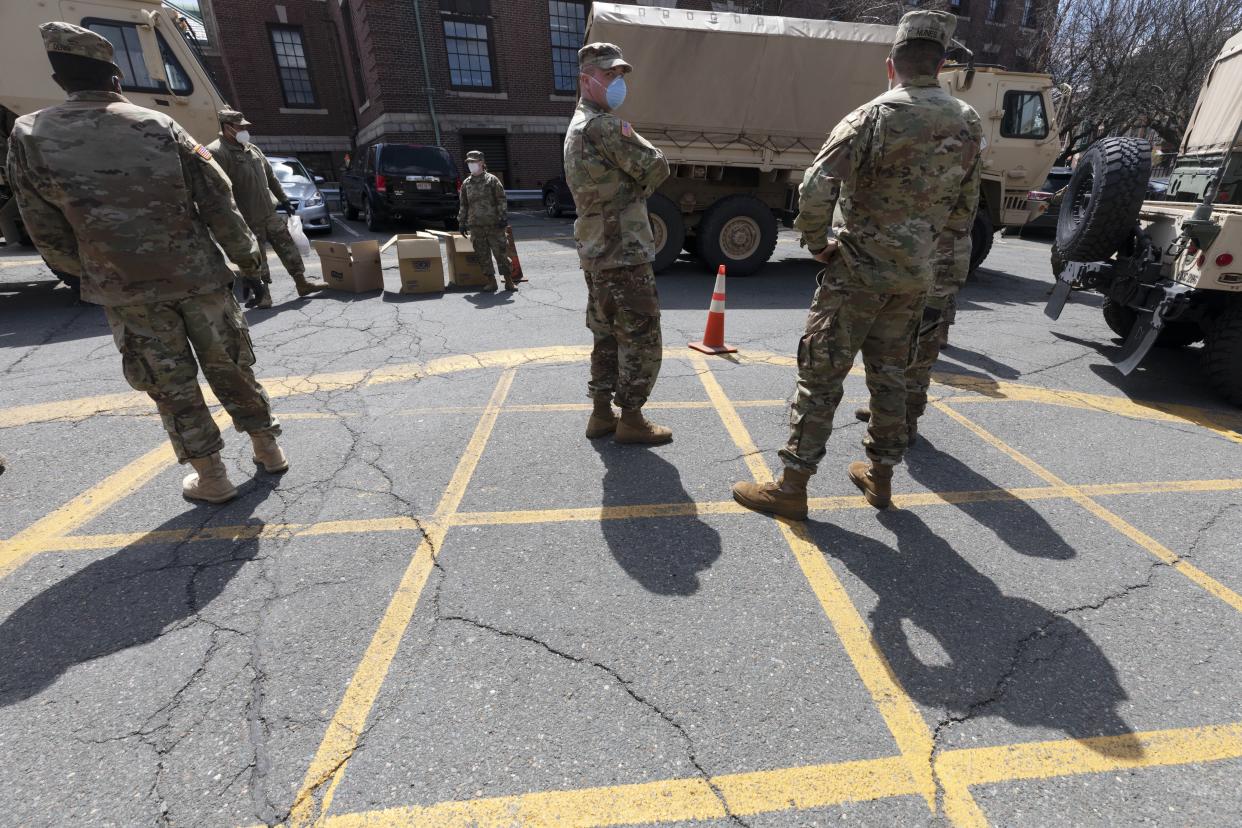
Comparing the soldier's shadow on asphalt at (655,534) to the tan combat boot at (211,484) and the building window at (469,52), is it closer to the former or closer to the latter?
the tan combat boot at (211,484)

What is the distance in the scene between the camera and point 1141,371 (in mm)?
5430

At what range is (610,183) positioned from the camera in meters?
3.14

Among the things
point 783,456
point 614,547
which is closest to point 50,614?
point 614,547

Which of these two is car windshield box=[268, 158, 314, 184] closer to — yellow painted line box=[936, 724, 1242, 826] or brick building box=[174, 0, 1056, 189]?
brick building box=[174, 0, 1056, 189]

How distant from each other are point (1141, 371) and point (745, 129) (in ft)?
18.8

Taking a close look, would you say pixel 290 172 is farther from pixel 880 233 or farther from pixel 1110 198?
pixel 1110 198

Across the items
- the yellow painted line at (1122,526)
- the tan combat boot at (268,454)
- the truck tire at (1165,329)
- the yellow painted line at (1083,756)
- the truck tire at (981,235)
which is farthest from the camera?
the truck tire at (981,235)

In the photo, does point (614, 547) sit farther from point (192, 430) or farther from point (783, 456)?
point (192, 430)

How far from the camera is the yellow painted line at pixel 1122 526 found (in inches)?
102

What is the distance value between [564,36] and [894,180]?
22.8m

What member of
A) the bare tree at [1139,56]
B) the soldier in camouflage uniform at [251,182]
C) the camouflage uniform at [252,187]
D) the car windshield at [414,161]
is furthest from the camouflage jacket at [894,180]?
the bare tree at [1139,56]

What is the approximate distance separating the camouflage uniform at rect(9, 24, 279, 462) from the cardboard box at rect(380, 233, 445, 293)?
449cm

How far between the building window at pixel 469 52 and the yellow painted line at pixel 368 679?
21.3 m

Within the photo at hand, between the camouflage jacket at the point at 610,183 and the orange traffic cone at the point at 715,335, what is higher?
the camouflage jacket at the point at 610,183
